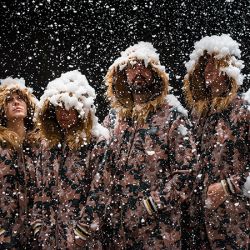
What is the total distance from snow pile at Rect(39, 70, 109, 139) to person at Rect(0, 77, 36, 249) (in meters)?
0.32

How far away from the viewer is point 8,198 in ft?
11.7

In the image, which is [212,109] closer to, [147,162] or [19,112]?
[147,162]

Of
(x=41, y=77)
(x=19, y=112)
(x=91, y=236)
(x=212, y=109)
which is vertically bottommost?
(x=91, y=236)

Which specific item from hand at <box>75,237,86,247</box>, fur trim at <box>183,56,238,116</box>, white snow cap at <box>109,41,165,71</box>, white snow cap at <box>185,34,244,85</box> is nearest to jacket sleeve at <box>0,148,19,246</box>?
hand at <box>75,237,86,247</box>

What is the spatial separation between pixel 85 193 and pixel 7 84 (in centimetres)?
145

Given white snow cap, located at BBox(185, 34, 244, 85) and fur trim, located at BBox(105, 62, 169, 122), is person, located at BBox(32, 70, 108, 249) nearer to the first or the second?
fur trim, located at BBox(105, 62, 169, 122)

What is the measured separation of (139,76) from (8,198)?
139 centimetres

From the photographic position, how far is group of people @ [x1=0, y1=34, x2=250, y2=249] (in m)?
2.95

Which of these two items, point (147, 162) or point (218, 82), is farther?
point (218, 82)

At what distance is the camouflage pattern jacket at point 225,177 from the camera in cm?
294

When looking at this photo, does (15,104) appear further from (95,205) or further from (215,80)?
(215,80)

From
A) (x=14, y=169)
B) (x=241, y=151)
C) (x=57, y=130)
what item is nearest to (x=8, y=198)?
(x=14, y=169)

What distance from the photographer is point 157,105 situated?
3.26m

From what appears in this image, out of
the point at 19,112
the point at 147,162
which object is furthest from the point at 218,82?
the point at 19,112
